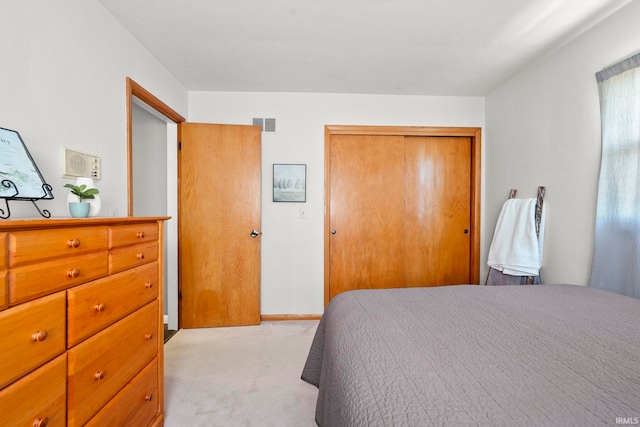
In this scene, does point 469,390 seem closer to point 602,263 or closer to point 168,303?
point 602,263

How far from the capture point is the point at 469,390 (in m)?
0.70

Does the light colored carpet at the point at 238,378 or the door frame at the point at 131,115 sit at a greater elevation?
the door frame at the point at 131,115

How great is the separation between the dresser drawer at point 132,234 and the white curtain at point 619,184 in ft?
8.53

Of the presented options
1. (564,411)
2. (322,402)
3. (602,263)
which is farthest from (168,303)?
(602,263)

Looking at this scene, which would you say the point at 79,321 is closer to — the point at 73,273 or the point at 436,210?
the point at 73,273

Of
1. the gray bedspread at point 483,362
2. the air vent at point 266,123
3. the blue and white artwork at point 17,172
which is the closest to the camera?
the gray bedspread at point 483,362

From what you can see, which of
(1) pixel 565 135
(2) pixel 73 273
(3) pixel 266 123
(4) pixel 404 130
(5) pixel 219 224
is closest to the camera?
(2) pixel 73 273

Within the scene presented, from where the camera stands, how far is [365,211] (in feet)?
10.1

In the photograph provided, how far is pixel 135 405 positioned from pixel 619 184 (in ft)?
9.29

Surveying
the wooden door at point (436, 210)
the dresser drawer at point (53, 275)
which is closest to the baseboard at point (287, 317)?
the wooden door at point (436, 210)

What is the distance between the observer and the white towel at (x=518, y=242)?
2.29m

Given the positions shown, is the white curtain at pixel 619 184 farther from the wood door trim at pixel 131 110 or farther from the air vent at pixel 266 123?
the wood door trim at pixel 131 110

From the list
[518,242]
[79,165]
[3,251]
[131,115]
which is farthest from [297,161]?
[3,251]

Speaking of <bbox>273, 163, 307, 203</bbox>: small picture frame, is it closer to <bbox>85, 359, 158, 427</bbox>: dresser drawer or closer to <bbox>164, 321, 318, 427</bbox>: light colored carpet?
<bbox>164, 321, 318, 427</bbox>: light colored carpet
